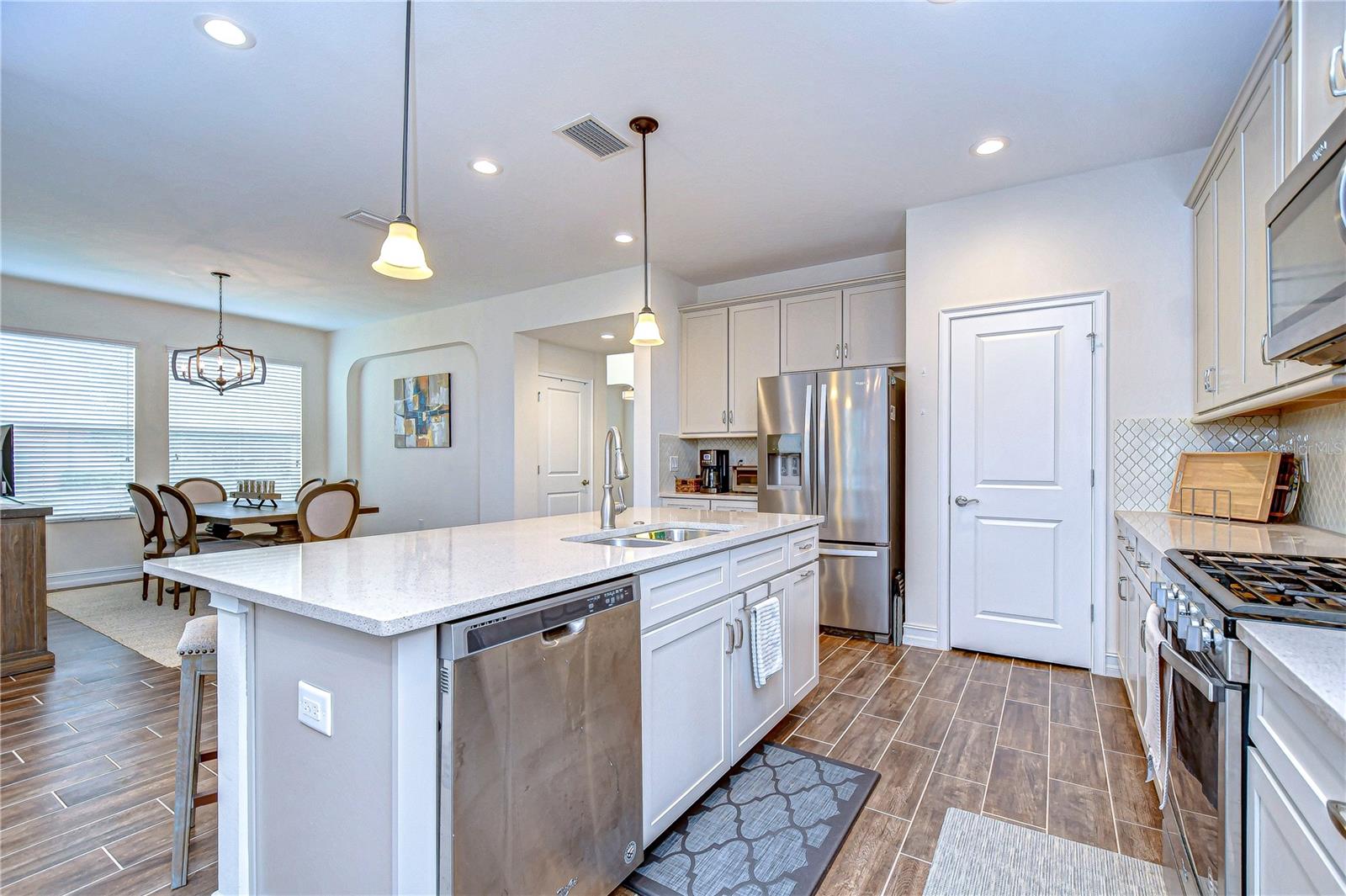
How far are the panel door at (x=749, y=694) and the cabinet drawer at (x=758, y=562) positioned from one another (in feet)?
0.15

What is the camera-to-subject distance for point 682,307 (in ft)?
16.8

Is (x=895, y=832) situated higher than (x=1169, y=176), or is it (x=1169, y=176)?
(x=1169, y=176)

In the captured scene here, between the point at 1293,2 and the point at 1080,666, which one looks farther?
the point at 1080,666

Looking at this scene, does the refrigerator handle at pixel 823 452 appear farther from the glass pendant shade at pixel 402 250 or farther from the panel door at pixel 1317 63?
the glass pendant shade at pixel 402 250

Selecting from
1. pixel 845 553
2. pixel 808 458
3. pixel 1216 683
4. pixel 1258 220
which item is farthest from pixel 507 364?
pixel 1216 683

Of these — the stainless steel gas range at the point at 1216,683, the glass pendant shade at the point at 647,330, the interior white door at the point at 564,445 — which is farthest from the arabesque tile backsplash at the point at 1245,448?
the interior white door at the point at 564,445

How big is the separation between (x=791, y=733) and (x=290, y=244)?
4687 mm

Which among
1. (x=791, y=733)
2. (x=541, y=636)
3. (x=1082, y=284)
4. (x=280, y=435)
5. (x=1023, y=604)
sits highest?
(x=1082, y=284)

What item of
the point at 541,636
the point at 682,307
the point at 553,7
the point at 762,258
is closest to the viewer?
the point at 541,636

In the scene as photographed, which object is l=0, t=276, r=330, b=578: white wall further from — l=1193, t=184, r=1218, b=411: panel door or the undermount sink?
l=1193, t=184, r=1218, b=411: panel door

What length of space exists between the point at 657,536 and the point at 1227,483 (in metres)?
2.59

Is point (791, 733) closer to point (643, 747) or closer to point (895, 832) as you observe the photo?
point (895, 832)

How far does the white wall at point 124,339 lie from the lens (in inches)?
206

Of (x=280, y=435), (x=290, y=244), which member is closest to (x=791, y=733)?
(x=290, y=244)
